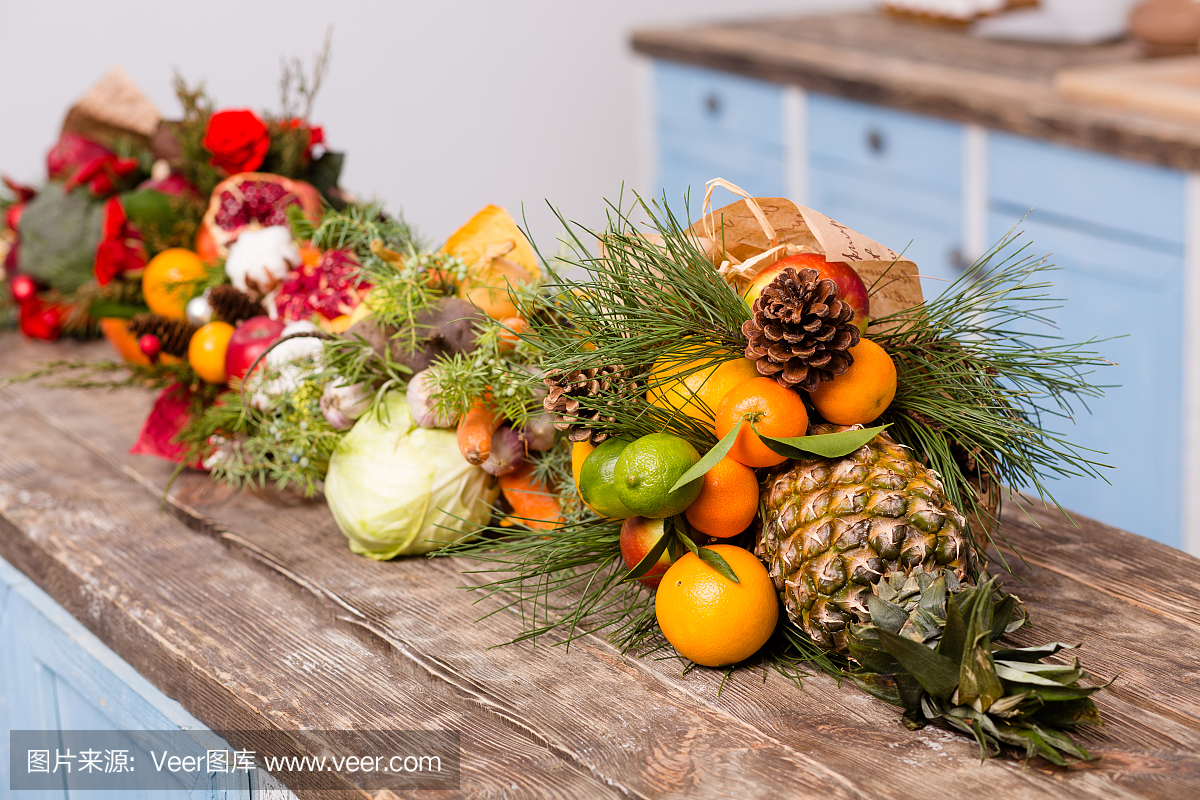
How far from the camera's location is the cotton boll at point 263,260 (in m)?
1.08

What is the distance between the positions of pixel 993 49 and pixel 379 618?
2.07 m

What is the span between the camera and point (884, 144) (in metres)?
2.23

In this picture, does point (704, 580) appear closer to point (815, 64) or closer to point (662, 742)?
point (662, 742)

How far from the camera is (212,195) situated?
3.98ft

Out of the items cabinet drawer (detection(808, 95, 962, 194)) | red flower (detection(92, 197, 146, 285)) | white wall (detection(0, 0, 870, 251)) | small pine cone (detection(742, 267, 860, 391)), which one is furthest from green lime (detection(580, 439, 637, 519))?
white wall (detection(0, 0, 870, 251))

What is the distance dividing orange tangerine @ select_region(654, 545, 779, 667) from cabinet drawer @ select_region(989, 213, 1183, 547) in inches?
48.1

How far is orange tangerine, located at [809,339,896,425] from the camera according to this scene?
687mm

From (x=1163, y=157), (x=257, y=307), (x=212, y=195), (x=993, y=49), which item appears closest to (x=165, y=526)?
(x=257, y=307)

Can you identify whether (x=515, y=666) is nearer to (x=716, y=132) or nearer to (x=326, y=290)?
(x=326, y=290)

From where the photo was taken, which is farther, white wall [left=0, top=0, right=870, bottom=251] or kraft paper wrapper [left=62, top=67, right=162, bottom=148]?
white wall [left=0, top=0, right=870, bottom=251]

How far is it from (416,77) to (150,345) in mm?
2432

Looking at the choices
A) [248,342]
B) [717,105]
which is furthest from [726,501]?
[717,105]

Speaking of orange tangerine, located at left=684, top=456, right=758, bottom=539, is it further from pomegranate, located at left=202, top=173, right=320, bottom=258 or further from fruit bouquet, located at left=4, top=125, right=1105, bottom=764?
pomegranate, located at left=202, top=173, right=320, bottom=258

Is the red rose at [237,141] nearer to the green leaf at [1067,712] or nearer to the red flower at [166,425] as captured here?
the red flower at [166,425]
